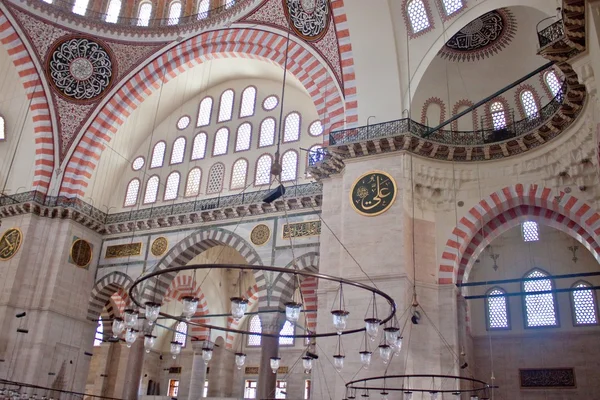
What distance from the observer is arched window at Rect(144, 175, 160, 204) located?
47.3ft

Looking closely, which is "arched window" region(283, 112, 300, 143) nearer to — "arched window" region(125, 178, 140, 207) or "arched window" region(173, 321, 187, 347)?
"arched window" region(125, 178, 140, 207)

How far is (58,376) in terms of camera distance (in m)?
12.4

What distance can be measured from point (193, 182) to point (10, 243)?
14.1ft

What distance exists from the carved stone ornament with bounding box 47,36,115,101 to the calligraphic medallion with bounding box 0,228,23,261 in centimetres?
339

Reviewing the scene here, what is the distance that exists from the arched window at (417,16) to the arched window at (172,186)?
704cm

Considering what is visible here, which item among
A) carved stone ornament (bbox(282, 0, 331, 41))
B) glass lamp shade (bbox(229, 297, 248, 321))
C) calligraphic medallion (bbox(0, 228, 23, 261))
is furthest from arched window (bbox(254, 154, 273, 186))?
glass lamp shade (bbox(229, 297, 248, 321))

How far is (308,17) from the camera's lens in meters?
11.6

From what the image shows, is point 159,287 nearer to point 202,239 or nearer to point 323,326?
point 202,239

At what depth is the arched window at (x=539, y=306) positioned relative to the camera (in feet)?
40.3

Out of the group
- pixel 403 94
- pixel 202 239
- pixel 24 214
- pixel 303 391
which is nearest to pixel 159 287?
pixel 202 239

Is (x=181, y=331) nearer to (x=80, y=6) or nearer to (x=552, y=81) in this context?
(x=80, y=6)

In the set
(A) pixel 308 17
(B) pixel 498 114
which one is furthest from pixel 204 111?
(B) pixel 498 114

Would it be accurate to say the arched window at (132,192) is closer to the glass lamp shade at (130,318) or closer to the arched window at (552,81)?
the glass lamp shade at (130,318)

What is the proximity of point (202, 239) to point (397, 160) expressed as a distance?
5263mm
